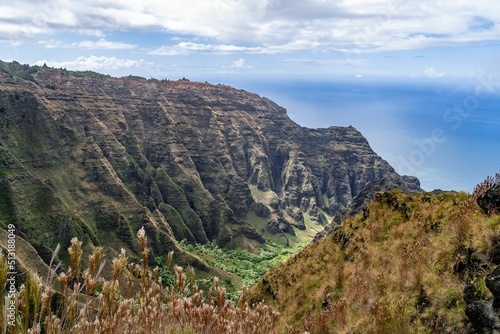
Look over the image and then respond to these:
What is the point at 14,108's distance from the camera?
129625 millimetres

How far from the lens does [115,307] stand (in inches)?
134

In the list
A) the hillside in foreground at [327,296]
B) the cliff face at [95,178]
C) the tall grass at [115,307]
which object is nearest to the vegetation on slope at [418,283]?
the hillside in foreground at [327,296]

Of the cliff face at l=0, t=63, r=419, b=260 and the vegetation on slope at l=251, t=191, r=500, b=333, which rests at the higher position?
the vegetation on slope at l=251, t=191, r=500, b=333

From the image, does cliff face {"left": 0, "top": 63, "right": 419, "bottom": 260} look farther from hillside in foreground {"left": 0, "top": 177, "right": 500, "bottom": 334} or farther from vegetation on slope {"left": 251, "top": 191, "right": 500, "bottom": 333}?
hillside in foreground {"left": 0, "top": 177, "right": 500, "bottom": 334}

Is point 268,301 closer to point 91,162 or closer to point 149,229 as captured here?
point 149,229

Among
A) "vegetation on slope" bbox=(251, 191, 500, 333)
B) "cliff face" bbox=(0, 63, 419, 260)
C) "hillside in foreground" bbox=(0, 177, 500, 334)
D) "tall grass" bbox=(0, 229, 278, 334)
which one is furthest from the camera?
"cliff face" bbox=(0, 63, 419, 260)

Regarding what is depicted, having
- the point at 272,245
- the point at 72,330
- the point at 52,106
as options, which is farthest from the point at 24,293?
the point at 272,245

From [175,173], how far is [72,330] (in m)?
186

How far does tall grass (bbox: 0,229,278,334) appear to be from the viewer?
2797 millimetres

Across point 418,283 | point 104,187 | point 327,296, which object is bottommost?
point 104,187

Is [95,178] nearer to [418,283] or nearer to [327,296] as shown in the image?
[327,296]

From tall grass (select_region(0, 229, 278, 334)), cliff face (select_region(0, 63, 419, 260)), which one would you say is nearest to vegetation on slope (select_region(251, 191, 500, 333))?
tall grass (select_region(0, 229, 278, 334))

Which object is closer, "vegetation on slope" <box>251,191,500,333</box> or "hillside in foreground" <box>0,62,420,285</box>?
"vegetation on slope" <box>251,191,500,333</box>

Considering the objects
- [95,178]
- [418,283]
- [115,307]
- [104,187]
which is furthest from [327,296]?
[95,178]
